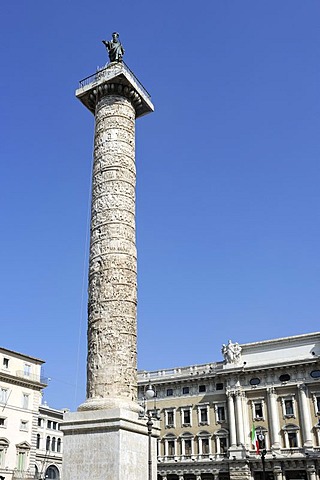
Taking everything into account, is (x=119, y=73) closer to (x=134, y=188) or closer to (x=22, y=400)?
(x=134, y=188)

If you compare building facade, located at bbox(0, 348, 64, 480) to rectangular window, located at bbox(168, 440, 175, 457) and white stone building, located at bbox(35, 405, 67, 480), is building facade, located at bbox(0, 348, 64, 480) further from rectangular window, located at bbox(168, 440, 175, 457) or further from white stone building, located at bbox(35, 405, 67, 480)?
rectangular window, located at bbox(168, 440, 175, 457)

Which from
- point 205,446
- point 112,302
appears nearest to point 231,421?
point 205,446

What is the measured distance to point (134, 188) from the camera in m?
16.4

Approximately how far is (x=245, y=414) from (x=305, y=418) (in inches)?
194

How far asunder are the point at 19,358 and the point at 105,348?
2001cm

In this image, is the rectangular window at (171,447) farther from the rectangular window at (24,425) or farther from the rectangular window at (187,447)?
the rectangular window at (24,425)

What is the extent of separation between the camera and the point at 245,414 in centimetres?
4138

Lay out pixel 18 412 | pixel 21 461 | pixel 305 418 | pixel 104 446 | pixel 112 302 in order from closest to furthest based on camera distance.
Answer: pixel 104 446 → pixel 112 302 → pixel 21 461 → pixel 18 412 → pixel 305 418

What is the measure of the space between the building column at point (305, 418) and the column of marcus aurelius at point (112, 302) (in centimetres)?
2695

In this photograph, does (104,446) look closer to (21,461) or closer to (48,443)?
(21,461)

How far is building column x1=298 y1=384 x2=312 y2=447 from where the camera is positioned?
3794 centimetres

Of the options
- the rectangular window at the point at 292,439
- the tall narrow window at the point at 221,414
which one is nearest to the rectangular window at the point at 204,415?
the tall narrow window at the point at 221,414

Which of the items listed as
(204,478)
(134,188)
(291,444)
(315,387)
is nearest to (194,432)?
(204,478)

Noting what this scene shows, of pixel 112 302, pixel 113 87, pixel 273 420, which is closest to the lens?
pixel 112 302
